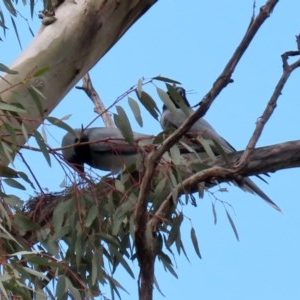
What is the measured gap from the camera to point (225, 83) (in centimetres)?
198

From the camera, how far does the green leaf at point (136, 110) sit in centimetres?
249

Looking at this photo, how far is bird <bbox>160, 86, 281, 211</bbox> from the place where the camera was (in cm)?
256

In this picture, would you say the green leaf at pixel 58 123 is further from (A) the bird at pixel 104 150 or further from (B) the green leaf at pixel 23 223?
(B) the green leaf at pixel 23 223

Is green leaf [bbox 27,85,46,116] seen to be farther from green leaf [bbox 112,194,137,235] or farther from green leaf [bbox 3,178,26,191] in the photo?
green leaf [bbox 112,194,137,235]

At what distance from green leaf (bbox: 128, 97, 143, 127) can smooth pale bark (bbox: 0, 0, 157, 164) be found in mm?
214

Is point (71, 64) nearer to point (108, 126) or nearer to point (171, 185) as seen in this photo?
point (171, 185)

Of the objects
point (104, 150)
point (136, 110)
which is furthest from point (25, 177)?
point (104, 150)

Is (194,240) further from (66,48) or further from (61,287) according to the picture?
(66,48)

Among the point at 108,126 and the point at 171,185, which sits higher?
the point at 108,126

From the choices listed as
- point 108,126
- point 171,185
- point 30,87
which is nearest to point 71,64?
point 30,87

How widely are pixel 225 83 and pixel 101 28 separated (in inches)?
41.0

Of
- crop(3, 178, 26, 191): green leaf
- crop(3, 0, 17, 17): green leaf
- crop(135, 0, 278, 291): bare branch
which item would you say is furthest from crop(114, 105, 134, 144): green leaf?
crop(3, 0, 17, 17): green leaf

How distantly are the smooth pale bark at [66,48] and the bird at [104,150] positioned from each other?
128 millimetres

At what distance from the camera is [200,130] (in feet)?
10.1
